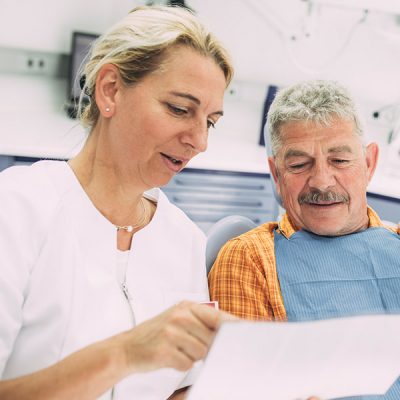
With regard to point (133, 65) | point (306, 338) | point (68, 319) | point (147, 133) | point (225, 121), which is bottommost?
point (225, 121)

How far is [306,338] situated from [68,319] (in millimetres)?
477

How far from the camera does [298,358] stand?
847 millimetres

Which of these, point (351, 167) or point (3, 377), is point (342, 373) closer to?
point (3, 377)

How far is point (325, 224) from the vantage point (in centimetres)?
155

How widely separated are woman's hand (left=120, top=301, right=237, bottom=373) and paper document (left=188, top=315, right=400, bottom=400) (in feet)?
0.16

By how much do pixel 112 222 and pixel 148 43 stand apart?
1.30ft

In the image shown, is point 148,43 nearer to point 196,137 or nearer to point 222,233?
point 196,137

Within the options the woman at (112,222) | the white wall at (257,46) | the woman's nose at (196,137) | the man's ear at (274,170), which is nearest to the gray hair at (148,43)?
the woman at (112,222)

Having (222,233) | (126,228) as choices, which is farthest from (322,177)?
(126,228)

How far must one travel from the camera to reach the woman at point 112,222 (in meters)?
1.01

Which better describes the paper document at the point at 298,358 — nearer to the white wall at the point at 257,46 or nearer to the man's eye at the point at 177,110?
the man's eye at the point at 177,110

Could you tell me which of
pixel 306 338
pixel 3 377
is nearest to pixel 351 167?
pixel 306 338

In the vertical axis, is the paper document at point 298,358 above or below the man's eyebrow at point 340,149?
below

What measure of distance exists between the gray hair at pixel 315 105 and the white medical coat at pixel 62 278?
563 mm
